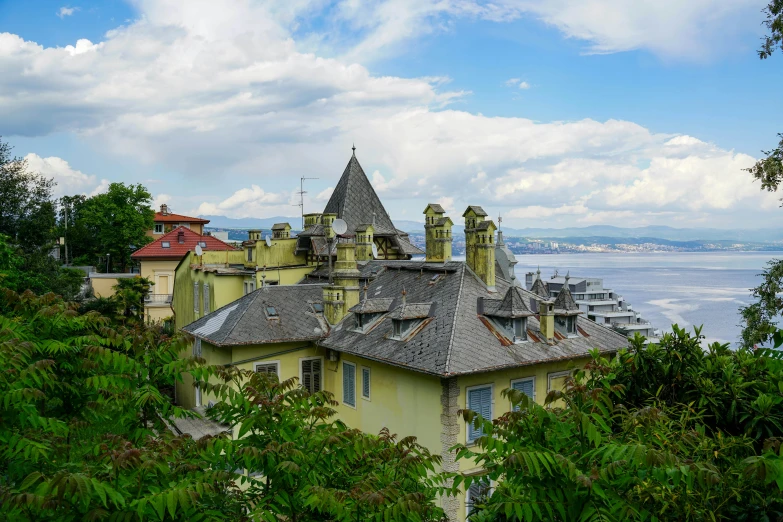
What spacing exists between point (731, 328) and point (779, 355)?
79032 millimetres

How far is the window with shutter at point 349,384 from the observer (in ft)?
65.9

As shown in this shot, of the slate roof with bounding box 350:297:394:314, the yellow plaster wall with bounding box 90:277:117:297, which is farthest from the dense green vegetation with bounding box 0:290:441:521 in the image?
the yellow plaster wall with bounding box 90:277:117:297

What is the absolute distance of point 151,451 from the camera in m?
5.54

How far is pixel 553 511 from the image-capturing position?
511 cm

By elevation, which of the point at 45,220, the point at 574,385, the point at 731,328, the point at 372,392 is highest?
the point at 45,220

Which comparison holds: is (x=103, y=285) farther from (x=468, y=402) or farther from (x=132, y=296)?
(x=468, y=402)

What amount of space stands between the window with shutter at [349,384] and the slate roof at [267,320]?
5.81ft

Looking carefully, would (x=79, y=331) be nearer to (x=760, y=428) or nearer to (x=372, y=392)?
(x=760, y=428)

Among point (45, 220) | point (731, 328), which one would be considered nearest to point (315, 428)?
point (45, 220)

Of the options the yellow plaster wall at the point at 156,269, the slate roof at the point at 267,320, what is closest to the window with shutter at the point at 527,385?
the slate roof at the point at 267,320

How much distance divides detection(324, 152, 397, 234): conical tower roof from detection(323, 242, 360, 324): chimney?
7392 millimetres

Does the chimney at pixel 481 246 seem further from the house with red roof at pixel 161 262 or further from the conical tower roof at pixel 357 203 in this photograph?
the house with red roof at pixel 161 262

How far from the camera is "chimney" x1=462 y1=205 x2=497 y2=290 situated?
2075 centimetres

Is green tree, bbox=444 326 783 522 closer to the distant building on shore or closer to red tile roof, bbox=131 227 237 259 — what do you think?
red tile roof, bbox=131 227 237 259
